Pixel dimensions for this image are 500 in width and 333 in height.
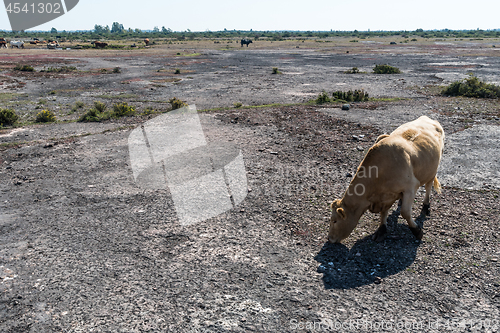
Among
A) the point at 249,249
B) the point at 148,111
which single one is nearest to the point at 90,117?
the point at 148,111

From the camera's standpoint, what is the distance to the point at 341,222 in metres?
5.53

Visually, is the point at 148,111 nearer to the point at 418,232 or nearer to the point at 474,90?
the point at 418,232

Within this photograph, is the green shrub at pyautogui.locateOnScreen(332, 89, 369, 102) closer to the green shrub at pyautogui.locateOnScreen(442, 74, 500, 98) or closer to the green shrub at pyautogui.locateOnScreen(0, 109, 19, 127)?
the green shrub at pyautogui.locateOnScreen(442, 74, 500, 98)

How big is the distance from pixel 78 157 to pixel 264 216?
21.5 feet

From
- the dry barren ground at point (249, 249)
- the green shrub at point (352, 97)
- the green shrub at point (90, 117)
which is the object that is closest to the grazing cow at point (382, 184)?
the dry barren ground at point (249, 249)

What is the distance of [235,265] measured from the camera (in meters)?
5.38

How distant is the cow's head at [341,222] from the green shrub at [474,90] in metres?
16.6

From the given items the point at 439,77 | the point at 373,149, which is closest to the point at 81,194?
the point at 373,149

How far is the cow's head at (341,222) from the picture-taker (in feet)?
18.1

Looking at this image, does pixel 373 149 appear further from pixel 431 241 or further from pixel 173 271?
pixel 173 271

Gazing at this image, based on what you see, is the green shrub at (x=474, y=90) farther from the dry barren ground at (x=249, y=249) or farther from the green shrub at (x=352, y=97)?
the dry barren ground at (x=249, y=249)

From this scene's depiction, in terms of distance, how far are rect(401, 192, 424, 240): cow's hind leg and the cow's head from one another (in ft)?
2.65

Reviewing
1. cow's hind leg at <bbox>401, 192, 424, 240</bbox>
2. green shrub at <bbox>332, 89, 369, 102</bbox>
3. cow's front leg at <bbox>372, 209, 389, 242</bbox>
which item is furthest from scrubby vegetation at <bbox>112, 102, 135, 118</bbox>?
cow's hind leg at <bbox>401, 192, 424, 240</bbox>

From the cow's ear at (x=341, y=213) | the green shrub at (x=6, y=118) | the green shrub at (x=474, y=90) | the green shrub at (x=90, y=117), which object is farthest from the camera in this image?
the green shrub at (x=474, y=90)
